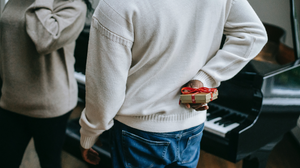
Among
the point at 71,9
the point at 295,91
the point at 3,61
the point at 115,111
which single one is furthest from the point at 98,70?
the point at 295,91

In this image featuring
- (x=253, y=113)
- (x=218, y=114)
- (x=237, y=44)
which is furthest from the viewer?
(x=218, y=114)

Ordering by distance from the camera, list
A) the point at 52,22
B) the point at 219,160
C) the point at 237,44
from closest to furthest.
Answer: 1. the point at 237,44
2. the point at 52,22
3. the point at 219,160

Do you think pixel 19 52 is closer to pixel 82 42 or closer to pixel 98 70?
pixel 98 70

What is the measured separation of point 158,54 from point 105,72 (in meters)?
0.16

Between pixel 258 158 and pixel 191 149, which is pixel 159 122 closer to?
pixel 191 149

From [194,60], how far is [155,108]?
0.61 ft

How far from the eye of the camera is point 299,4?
274cm

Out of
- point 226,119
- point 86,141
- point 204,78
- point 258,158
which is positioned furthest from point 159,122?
point 258,158

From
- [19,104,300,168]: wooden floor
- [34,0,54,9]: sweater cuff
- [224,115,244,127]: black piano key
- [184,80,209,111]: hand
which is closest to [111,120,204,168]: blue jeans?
[184,80,209,111]: hand

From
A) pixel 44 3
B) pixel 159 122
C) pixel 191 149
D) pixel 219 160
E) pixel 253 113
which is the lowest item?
pixel 219 160

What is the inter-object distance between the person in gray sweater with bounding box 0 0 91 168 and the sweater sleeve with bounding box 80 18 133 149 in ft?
1.40

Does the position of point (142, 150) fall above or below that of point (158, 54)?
below

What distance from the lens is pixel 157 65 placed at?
2.26 feet

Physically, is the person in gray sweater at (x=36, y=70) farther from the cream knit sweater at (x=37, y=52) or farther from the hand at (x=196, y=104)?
the hand at (x=196, y=104)
